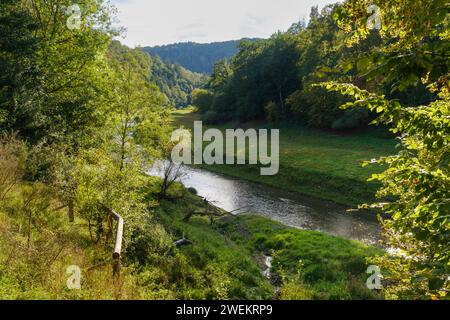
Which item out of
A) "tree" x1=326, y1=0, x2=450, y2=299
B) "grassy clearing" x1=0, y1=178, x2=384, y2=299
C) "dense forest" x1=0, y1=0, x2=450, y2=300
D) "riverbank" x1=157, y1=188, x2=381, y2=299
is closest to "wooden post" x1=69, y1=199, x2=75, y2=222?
"dense forest" x1=0, y1=0, x2=450, y2=300

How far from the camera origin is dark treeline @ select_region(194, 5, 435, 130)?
2078 inches

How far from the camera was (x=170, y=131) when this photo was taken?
29844mm

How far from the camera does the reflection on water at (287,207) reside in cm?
2542

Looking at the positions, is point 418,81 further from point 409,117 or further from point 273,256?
point 273,256

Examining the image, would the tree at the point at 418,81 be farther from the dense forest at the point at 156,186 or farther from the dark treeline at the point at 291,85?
the dark treeline at the point at 291,85

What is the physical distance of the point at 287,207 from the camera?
102 ft

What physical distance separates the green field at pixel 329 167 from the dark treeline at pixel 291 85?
4213 millimetres

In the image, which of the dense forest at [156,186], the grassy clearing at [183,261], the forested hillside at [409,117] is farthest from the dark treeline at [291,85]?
the forested hillside at [409,117]

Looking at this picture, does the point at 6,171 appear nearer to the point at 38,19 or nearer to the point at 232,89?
the point at 38,19

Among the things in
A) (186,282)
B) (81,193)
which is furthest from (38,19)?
(186,282)

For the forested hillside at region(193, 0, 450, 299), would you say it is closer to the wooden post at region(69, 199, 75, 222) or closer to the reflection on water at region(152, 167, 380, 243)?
the wooden post at region(69, 199, 75, 222)

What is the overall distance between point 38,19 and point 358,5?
27.0 m

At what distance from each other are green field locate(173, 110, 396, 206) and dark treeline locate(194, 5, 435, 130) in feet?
13.8

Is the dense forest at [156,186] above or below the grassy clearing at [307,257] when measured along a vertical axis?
above
